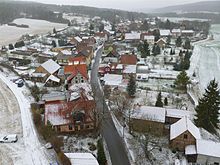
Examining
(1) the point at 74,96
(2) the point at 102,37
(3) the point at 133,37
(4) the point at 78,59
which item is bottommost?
(1) the point at 74,96

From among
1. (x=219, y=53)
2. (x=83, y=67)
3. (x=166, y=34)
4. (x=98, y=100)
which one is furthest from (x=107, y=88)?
(x=166, y=34)

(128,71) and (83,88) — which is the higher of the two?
(128,71)

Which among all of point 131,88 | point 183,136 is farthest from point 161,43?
point 183,136

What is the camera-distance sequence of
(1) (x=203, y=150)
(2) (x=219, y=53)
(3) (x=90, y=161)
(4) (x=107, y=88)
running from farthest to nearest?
(2) (x=219, y=53) → (4) (x=107, y=88) → (1) (x=203, y=150) → (3) (x=90, y=161)

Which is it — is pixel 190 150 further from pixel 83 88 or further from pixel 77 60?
pixel 77 60

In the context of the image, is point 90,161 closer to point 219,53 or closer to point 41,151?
point 41,151
